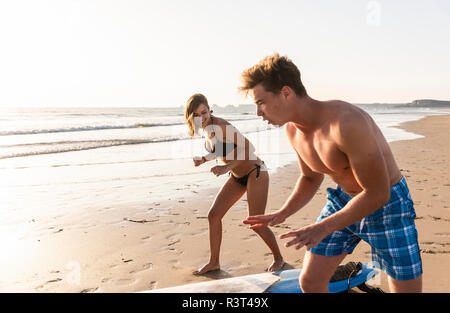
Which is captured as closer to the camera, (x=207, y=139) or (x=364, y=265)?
(x=364, y=265)

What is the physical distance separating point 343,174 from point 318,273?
761 mm

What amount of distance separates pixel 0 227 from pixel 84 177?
408cm

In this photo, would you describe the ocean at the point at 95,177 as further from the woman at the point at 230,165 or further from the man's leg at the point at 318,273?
the man's leg at the point at 318,273

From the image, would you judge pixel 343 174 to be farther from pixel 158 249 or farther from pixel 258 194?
pixel 158 249

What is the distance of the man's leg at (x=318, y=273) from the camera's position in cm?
280

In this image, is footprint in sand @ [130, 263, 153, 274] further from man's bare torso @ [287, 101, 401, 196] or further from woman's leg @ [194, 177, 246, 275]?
man's bare torso @ [287, 101, 401, 196]

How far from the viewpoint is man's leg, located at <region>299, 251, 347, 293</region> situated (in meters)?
2.80

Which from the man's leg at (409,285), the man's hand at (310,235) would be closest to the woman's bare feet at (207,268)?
the man's leg at (409,285)

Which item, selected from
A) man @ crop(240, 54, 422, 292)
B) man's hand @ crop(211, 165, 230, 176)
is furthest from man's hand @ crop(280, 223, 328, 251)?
man's hand @ crop(211, 165, 230, 176)
